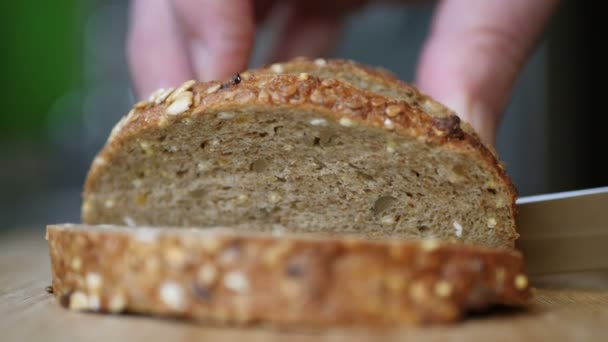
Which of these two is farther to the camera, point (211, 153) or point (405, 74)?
point (405, 74)

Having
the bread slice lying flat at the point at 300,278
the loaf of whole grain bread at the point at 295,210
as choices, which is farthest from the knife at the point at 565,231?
the bread slice lying flat at the point at 300,278

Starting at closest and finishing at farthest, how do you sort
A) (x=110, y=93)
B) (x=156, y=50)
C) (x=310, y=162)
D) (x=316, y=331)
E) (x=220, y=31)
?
(x=316, y=331)
(x=310, y=162)
(x=220, y=31)
(x=156, y=50)
(x=110, y=93)

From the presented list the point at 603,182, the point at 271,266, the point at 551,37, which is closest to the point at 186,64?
the point at 271,266

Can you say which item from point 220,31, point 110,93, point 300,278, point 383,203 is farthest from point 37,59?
point 300,278

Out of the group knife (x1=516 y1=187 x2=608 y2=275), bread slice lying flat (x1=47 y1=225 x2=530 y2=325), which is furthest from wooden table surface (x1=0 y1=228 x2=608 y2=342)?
knife (x1=516 y1=187 x2=608 y2=275)

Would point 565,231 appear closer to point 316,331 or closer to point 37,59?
point 316,331

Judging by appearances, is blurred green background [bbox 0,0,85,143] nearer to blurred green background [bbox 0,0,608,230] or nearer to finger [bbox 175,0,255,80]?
blurred green background [bbox 0,0,608,230]

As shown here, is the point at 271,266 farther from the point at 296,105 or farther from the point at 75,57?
the point at 75,57
